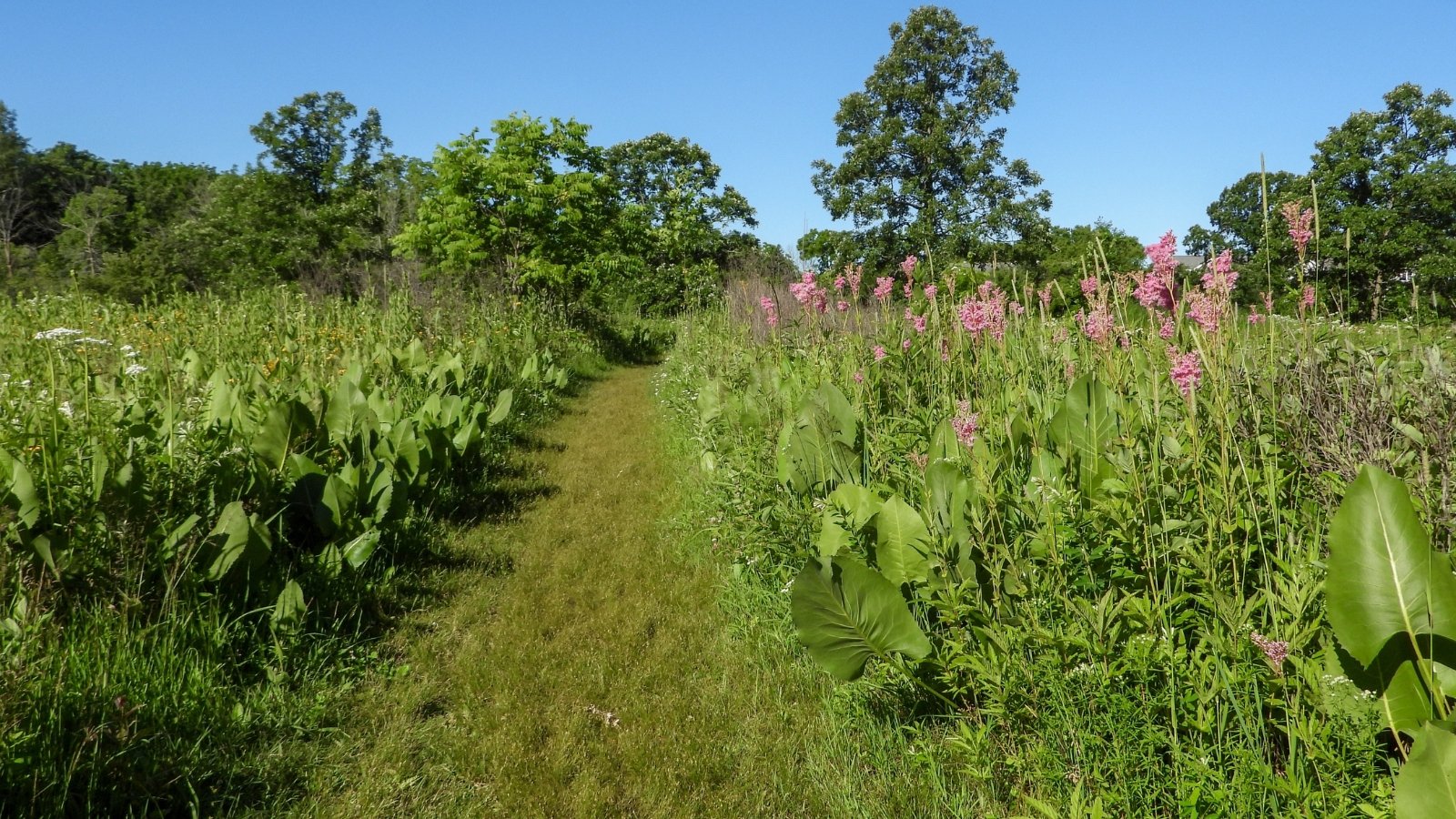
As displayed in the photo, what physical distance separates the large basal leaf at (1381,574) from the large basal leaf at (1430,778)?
0.27m

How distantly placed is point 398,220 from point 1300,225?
38.8 m

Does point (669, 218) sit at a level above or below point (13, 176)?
below

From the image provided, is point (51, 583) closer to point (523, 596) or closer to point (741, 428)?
point (523, 596)

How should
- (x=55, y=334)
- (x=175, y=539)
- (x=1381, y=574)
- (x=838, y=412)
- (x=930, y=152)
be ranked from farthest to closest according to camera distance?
(x=930, y=152)
(x=838, y=412)
(x=55, y=334)
(x=175, y=539)
(x=1381, y=574)

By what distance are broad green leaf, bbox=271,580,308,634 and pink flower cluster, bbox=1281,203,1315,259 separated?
328cm

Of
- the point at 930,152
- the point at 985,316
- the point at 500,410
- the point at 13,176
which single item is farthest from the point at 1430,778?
the point at 13,176

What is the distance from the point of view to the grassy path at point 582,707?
203 cm

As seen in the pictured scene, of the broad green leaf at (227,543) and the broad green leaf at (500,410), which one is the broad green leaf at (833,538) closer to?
the broad green leaf at (227,543)

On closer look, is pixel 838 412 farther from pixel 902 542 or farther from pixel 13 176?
pixel 13 176

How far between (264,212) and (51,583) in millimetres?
34649

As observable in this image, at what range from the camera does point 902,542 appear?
Result: 215cm

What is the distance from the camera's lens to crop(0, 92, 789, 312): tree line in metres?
13.4

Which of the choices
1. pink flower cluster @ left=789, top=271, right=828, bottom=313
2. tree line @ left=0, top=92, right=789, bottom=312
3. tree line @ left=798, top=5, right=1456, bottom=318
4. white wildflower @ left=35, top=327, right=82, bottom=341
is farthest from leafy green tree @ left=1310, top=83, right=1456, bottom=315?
white wildflower @ left=35, top=327, right=82, bottom=341

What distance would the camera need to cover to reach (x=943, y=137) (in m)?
23.9
